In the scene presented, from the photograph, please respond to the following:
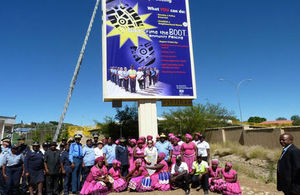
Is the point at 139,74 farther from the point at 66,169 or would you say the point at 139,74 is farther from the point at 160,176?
the point at 66,169

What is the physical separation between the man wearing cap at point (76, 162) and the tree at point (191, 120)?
1576cm

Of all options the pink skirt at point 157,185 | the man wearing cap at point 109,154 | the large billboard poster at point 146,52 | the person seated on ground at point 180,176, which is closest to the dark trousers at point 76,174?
the man wearing cap at point 109,154

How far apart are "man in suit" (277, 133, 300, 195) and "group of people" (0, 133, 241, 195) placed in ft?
9.07

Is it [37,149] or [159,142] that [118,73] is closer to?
[159,142]

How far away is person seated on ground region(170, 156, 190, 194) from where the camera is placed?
5.83 meters

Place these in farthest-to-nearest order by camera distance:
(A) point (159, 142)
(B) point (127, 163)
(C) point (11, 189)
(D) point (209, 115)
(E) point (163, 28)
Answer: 1. (D) point (209, 115)
2. (E) point (163, 28)
3. (A) point (159, 142)
4. (B) point (127, 163)
5. (C) point (11, 189)

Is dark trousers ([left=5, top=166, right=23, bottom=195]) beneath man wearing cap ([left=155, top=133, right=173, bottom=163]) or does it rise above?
beneath

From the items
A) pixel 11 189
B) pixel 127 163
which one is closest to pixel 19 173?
pixel 11 189

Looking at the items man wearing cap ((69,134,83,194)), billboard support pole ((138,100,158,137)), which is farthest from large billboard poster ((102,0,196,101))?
man wearing cap ((69,134,83,194))

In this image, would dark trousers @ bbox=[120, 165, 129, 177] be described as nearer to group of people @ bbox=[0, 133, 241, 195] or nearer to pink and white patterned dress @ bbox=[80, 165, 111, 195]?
group of people @ bbox=[0, 133, 241, 195]

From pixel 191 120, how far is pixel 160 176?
52.4 ft

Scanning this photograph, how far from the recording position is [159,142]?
7.20 m

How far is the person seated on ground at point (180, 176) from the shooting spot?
5.83 metres

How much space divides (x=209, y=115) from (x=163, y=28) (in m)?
11.4
